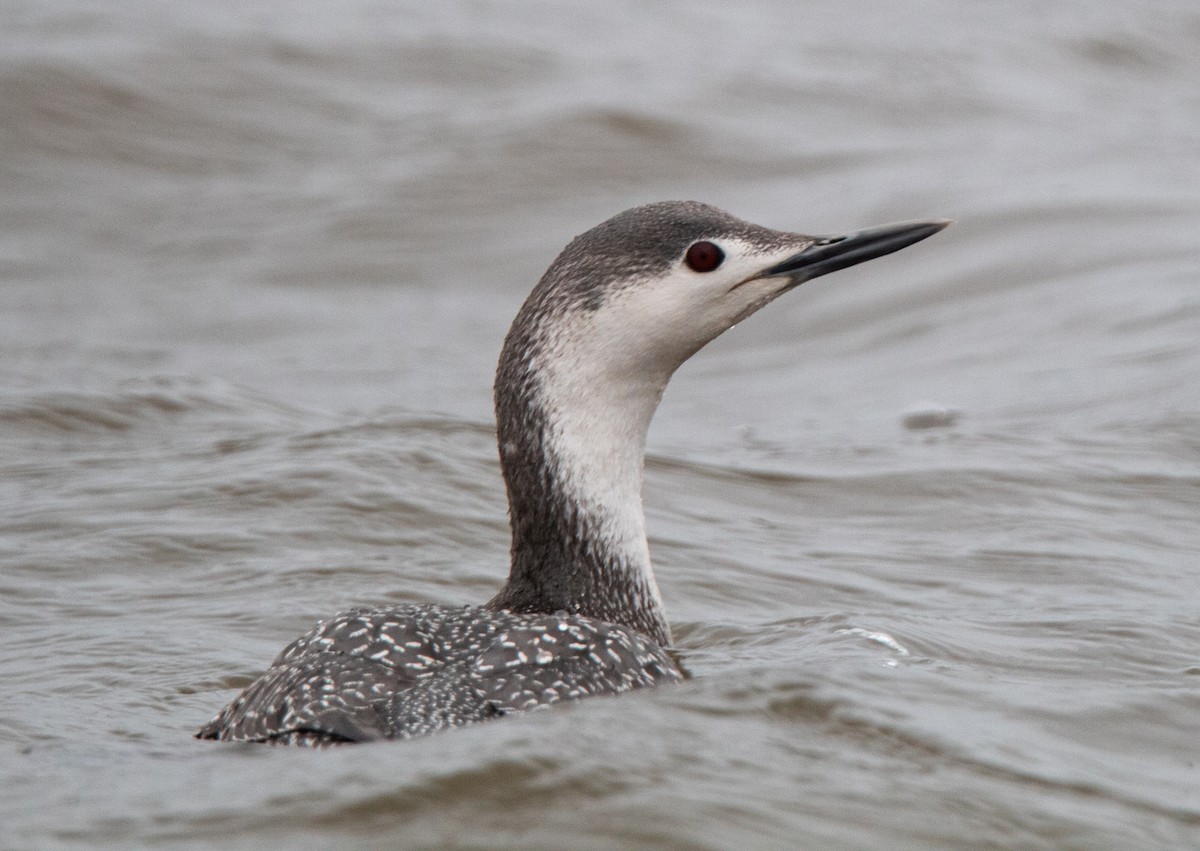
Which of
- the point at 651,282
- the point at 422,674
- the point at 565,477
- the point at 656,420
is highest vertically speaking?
the point at 651,282

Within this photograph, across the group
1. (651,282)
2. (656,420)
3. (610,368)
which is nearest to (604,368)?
(610,368)

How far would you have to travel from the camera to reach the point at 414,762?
11.6 feet

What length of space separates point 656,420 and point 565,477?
11.8 feet

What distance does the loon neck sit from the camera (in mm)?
4641

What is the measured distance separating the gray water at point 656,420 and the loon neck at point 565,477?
0.44 meters

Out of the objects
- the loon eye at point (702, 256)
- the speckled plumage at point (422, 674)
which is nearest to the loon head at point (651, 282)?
the loon eye at point (702, 256)

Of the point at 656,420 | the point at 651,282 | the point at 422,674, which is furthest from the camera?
the point at 656,420

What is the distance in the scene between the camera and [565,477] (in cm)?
466

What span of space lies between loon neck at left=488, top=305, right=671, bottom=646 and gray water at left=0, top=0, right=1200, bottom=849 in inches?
17.3

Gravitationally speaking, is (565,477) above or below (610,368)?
below

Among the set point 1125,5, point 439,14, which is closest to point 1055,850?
point 439,14

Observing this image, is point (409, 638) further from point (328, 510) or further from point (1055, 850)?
point (328, 510)

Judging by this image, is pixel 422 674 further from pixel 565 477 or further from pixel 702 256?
pixel 702 256

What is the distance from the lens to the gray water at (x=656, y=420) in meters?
3.72
